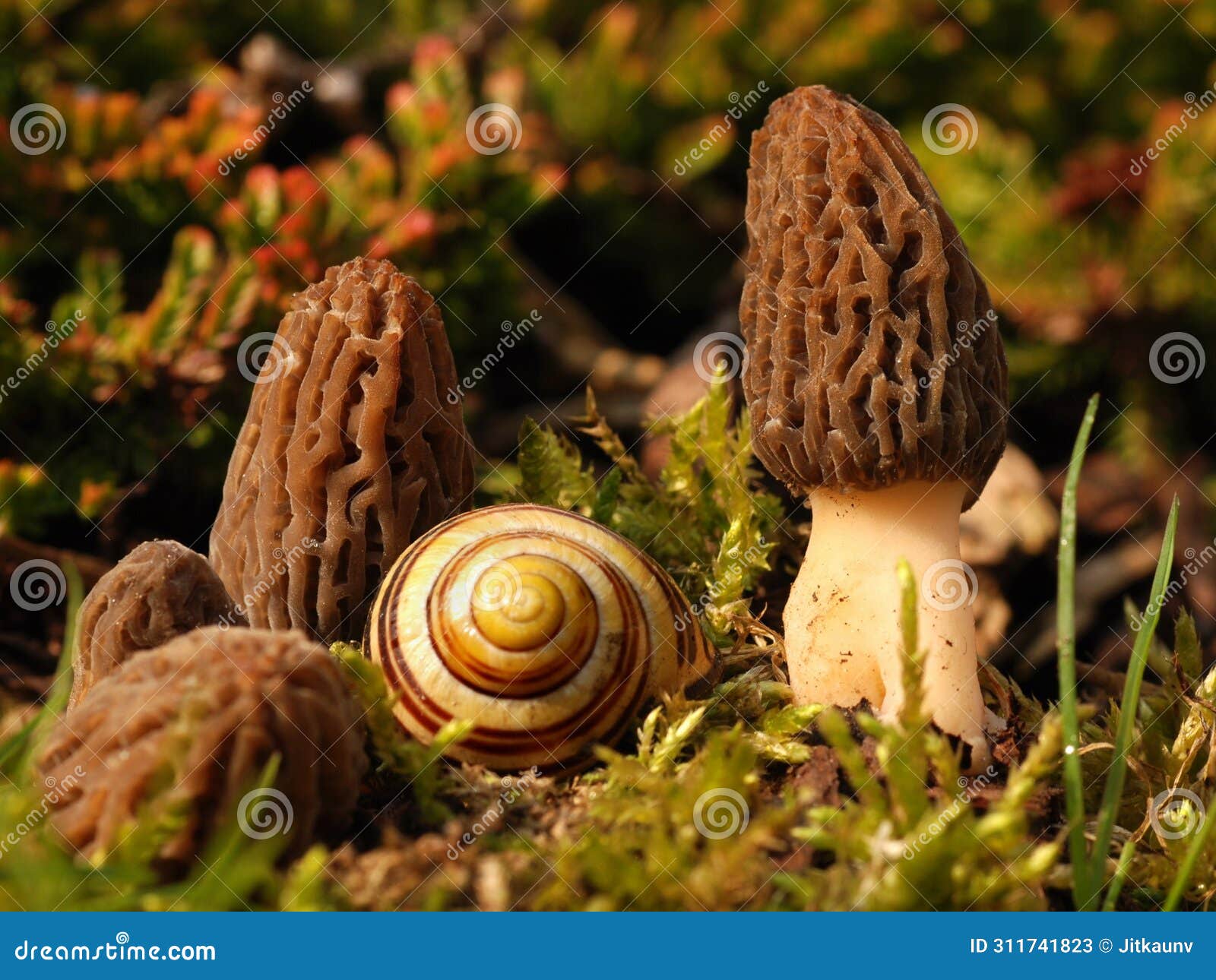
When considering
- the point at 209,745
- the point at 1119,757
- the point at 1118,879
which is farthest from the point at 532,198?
the point at 1118,879

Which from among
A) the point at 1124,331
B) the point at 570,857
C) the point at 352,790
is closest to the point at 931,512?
the point at 570,857

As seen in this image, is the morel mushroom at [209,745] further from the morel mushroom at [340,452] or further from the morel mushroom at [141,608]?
the morel mushroom at [340,452]

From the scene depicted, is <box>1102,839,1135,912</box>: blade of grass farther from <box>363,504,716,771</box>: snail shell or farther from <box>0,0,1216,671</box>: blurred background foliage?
<box>0,0,1216,671</box>: blurred background foliage

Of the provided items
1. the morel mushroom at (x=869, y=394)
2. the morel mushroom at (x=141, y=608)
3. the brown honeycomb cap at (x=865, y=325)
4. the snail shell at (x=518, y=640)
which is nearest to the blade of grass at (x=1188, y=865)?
the morel mushroom at (x=869, y=394)

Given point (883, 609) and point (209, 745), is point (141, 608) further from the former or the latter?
point (883, 609)

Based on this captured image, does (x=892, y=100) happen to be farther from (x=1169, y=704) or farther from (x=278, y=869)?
(x=278, y=869)
